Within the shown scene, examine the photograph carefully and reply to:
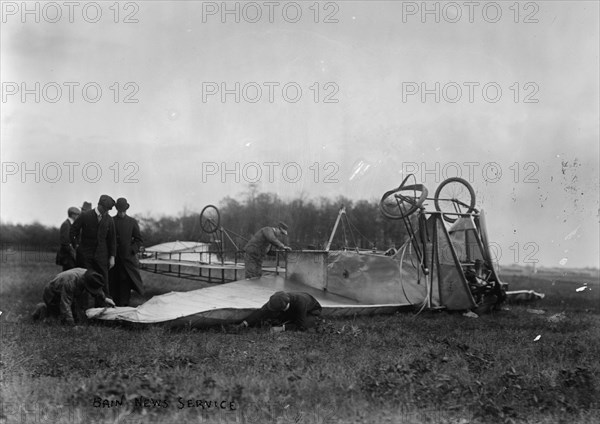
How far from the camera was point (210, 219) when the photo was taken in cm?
1355

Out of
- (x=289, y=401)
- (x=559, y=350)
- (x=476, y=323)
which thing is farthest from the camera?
(x=476, y=323)

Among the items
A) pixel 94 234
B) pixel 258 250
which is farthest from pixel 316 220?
pixel 94 234

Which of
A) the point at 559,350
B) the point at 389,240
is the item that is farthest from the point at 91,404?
the point at 389,240

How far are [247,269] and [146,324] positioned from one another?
3992mm

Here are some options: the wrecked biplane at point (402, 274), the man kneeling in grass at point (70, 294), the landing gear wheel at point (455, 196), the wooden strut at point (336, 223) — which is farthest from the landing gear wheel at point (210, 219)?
the man kneeling in grass at point (70, 294)

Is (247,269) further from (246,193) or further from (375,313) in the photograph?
(375,313)

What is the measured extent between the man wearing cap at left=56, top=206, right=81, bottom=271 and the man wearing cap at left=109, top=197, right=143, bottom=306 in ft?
2.37

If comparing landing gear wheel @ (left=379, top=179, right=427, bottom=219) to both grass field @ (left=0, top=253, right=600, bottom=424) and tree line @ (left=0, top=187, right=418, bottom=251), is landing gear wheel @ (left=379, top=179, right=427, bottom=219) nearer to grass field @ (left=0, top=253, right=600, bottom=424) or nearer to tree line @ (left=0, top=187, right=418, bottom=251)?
tree line @ (left=0, top=187, right=418, bottom=251)

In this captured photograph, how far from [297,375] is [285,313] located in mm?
2932

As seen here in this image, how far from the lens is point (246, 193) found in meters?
12.0

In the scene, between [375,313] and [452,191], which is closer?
[375,313]

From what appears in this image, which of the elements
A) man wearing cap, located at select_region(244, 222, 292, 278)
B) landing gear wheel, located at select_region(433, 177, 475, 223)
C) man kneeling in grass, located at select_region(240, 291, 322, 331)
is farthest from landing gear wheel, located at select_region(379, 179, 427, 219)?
man kneeling in grass, located at select_region(240, 291, 322, 331)

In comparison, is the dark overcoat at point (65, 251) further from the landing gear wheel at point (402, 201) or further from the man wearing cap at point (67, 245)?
the landing gear wheel at point (402, 201)

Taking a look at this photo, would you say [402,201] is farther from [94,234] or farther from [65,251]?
[65,251]
